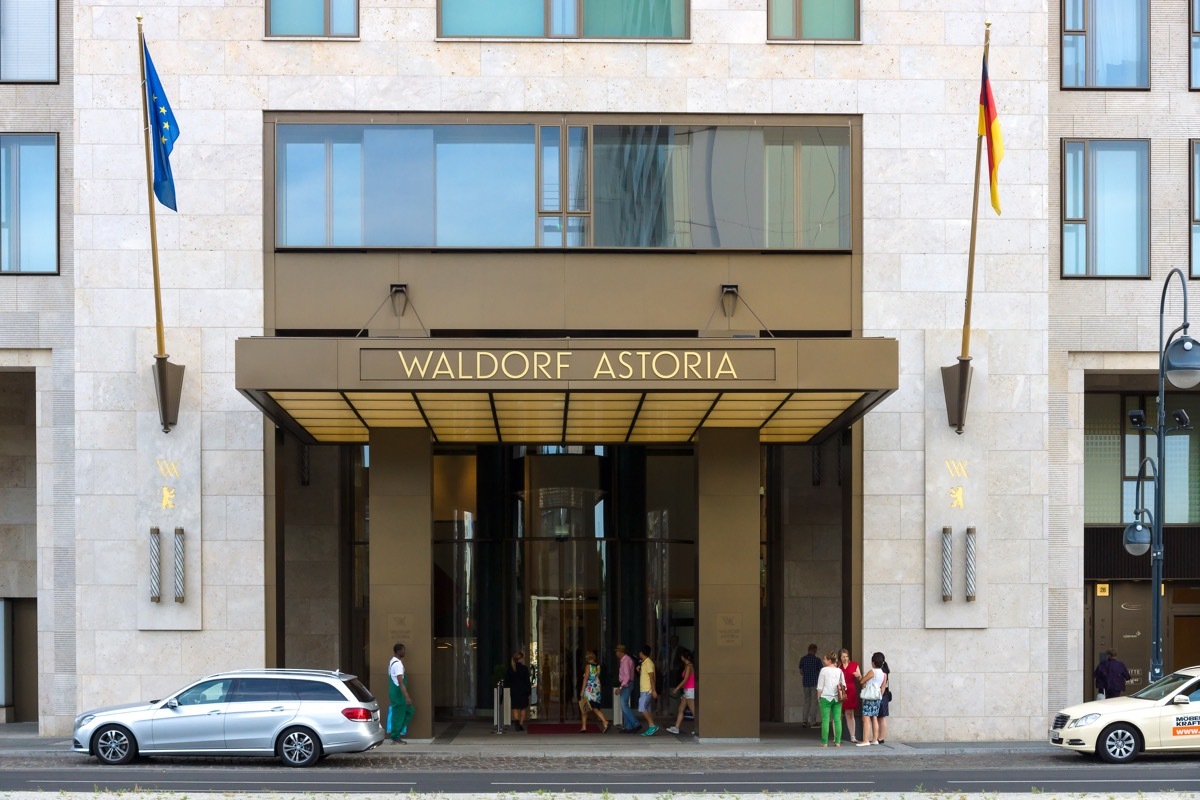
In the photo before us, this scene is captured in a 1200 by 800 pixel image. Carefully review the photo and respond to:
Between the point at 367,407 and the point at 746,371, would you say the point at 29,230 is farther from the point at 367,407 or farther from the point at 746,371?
the point at 746,371

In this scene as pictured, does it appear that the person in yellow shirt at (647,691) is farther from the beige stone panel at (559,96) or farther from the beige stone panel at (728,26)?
the beige stone panel at (728,26)

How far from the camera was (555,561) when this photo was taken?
32125mm

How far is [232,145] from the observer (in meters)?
26.8

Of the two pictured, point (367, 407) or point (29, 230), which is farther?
point (29, 230)

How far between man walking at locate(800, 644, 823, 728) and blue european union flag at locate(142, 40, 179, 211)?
15.4 metres

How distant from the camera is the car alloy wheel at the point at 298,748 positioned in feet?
72.9

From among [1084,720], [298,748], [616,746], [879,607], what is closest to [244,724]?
[298,748]

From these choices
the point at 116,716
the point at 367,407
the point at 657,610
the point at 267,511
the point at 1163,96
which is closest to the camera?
the point at 116,716

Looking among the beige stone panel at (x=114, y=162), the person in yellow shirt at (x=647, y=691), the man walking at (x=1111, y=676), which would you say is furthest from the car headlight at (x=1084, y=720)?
the beige stone panel at (x=114, y=162)

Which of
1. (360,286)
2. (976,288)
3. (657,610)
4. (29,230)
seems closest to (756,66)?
(976,288)

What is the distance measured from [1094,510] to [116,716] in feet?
71.4

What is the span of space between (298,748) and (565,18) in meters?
14.5

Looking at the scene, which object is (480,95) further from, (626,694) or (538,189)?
(626,694)

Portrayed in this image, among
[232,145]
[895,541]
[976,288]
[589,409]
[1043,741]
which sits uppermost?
[232,145]
